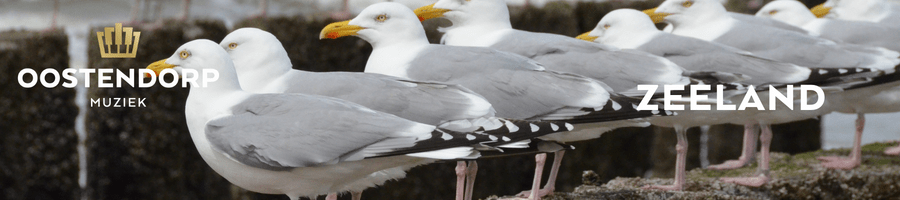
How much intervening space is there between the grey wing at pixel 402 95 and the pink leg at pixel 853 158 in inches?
145

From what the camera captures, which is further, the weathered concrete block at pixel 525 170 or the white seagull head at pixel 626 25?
the weathered concrete block at pixel 525 170

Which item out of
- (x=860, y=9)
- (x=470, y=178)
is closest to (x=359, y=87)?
(x=470, y=178)

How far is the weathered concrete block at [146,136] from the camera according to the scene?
763 centimetres

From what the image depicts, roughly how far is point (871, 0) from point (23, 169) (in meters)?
7.95

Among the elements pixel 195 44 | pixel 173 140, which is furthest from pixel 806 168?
pixel 173 140

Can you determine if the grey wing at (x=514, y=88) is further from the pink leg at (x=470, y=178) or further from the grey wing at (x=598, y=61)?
the pink leg at (x=470, y=178)

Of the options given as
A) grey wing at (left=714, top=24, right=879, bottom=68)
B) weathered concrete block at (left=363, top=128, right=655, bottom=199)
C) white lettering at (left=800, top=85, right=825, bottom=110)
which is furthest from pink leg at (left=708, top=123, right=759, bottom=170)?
weathered concrete block at (left=363, top=128, right=655, bottom=199)

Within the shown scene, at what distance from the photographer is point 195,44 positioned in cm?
298

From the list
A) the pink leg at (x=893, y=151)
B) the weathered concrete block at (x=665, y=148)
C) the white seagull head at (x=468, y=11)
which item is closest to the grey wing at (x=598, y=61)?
the white seagull head at (x=468, y=11)

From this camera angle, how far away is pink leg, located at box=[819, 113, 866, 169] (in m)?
5.78

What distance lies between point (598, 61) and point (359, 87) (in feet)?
4.71

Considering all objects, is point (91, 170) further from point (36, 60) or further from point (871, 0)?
point (871, 0)

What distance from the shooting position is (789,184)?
514cm

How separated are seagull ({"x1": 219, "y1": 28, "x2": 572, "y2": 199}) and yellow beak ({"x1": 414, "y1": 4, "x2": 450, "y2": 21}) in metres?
0.93
